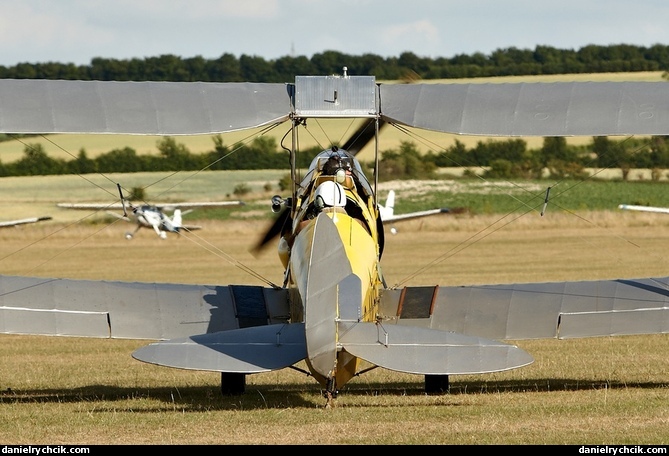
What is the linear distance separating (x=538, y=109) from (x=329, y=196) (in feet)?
6.79

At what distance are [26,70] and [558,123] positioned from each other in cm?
4285

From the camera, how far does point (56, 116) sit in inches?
424

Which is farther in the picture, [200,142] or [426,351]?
[200,142]

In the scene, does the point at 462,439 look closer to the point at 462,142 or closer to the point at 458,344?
the point at 458,344

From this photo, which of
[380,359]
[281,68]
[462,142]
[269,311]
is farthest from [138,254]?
[380,359]

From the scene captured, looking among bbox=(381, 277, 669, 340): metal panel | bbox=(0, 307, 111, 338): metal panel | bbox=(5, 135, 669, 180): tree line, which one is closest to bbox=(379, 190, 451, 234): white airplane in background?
bbox=(5, 135, 669, 180): tree line

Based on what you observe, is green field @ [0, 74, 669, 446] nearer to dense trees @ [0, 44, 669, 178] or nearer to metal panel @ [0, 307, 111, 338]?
metal panel @ [0, 307, 111, 338]

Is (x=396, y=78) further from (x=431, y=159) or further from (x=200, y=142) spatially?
(x=200, y=142)

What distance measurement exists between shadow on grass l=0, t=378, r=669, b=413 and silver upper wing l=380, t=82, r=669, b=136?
91.9 inches

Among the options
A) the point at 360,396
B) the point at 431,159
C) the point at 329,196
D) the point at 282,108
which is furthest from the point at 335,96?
the point at 431,159

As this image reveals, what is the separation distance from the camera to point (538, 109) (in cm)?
1110

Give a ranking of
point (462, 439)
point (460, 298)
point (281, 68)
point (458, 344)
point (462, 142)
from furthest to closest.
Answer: point (281, 68), point (462, 142), point (460, 298), point (458, 344), point (462, 439)

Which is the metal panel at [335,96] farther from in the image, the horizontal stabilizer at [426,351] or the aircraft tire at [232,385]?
the horizontal stabilizer at [426,351]

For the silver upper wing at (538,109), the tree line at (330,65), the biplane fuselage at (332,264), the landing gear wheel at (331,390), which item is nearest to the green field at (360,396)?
the landing gear wheel at (331,390)
